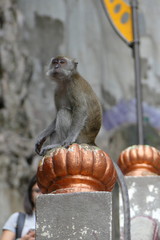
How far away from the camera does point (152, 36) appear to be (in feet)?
57.0

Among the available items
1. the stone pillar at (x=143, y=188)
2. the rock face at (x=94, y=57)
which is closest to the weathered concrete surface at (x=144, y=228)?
the stone pillar at (x=143, y=188)

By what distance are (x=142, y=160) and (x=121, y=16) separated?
3.08 meters

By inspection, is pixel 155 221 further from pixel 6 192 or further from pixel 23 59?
pixel 23 59

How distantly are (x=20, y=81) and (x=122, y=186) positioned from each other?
10.1 metres

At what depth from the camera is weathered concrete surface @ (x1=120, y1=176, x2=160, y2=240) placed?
363 cm

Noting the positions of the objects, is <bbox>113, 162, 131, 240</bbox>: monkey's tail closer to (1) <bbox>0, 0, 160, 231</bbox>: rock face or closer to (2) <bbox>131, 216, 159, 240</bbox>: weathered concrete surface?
(2) <bbox>131, 216, 159, 240</bbox>: weathered concrete surface

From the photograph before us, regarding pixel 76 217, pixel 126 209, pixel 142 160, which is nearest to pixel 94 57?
pixel 142 160

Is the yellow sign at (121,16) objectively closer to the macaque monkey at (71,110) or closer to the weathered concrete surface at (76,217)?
the macaque monkey at (71,110)

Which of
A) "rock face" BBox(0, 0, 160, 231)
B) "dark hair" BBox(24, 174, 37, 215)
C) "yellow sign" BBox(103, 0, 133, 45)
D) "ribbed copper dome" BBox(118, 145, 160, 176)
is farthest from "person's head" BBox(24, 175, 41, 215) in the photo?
"rock face" BBox(0, 0, 160, 231)

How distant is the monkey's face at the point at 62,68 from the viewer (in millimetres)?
3678

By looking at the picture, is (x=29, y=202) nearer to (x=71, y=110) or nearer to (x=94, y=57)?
(x=71, y=110)

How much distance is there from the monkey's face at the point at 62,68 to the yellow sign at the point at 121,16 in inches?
98.4

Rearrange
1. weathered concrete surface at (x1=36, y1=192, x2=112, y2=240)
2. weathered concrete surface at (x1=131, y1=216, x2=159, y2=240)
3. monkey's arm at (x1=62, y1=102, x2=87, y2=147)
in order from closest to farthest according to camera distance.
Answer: weathered concrete surface at (x1=36, y1=192, x2=112, y2=240) → monkey's arm at (x1=62, y1=102, x2=87, y2=147) → weathered concrete surface at (x1=131, y1=216, x2=159, y2=240)

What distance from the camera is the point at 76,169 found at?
2592 millimetres
